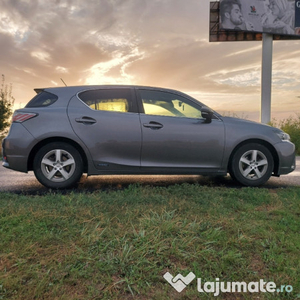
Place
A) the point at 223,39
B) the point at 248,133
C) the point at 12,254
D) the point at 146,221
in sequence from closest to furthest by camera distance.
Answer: the point at 12,254 → the point at 146,221 → the point at 248,133 → the point at 223,39

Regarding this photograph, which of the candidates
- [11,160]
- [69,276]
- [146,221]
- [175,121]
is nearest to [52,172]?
[11,160]

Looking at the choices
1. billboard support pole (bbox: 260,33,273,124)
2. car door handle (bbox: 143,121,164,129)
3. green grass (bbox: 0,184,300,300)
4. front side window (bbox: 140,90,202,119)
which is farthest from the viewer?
billboard support pole (bbox: 260,33,273,124)

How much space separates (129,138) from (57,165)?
1.16 m

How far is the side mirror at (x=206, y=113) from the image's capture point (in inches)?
194

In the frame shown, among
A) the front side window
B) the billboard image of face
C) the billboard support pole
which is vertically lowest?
the front side window

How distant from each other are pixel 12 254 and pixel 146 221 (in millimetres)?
1135

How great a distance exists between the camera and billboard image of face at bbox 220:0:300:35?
20.1 m

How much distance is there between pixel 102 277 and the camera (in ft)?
6.84

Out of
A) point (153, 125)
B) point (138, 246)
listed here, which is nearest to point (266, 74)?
point (153, 125)

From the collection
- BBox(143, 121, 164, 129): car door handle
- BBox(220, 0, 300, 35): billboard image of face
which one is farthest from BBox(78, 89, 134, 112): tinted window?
BBox(220, 0, 300, 35): billboard image of face

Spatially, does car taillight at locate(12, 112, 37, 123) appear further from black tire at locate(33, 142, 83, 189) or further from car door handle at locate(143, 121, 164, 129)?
car door handle at locate(143, 121, 164, 129)

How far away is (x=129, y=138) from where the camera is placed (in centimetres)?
484

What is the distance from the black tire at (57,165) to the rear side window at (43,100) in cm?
68

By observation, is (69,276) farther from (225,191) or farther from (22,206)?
(225,191)
